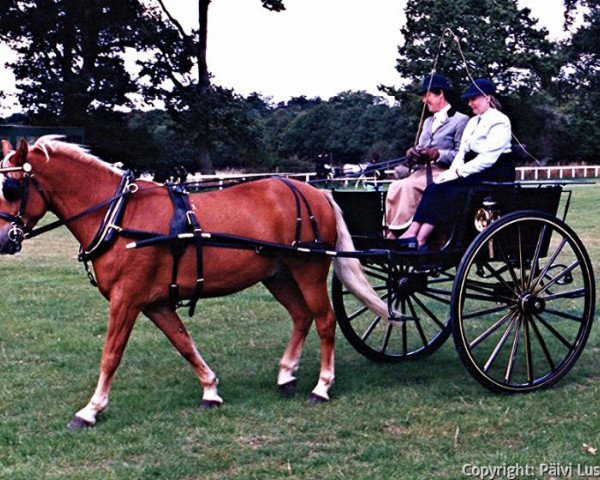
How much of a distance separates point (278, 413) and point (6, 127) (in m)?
28.3

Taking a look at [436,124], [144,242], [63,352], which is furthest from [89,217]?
[436,124]

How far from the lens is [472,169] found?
22.7ft

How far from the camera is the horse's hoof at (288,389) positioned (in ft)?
22.2

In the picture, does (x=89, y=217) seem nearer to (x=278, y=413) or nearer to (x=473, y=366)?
(x=278, y=413)

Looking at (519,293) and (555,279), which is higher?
(555,279)

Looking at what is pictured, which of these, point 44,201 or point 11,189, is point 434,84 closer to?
point 44,201

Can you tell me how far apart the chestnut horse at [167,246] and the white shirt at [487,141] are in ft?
3.68

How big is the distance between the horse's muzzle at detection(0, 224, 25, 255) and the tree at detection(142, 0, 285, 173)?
3166 centimetres

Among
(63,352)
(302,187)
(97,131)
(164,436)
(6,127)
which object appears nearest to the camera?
(164,436)

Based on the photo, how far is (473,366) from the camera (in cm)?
643

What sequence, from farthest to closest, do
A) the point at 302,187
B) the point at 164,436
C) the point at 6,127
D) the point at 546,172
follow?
the point at 546,172, the point at 6,127, the point at 302,187, the point at 164,436

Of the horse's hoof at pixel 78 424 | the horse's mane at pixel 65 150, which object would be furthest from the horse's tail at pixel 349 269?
the horse's hoof at pixel 78 424

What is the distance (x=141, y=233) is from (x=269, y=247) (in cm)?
96

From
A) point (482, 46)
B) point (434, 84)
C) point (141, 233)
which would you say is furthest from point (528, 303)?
point (482, 46)
